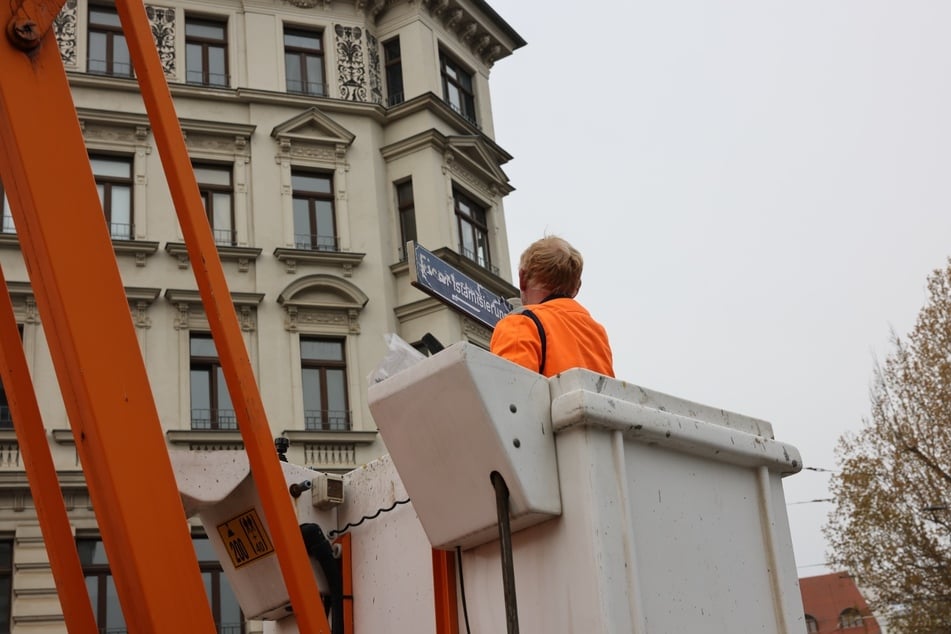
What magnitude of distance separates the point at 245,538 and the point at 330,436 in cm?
1613

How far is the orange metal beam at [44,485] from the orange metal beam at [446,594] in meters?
0.86

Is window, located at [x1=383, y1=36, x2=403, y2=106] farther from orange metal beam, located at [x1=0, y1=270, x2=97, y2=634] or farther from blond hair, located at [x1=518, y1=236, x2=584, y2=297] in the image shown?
orange metal beam, located at [x1=0, y1=270, x2=97, y2=634]

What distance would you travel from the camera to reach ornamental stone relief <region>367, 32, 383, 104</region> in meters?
Answer: 23.4

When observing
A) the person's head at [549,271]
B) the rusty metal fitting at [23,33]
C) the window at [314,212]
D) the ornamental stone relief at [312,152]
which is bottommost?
the person's head at [549,271]

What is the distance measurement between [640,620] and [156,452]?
108 cm

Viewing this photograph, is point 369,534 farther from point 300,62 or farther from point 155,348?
point 300,62

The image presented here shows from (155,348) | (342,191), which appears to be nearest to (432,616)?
(155,348)

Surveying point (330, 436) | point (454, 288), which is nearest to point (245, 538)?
point (454, 288)

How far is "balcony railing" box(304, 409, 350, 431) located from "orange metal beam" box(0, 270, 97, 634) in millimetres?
16906

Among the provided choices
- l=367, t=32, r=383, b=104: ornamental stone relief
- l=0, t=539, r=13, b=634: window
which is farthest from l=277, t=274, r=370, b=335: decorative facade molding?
l=0, t=539, r=13, b=634: window

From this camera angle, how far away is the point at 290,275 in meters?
21.0

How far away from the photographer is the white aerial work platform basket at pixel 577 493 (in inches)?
94.3

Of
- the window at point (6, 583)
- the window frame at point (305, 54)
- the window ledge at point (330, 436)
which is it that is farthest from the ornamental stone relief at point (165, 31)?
the window at point (6, 583)

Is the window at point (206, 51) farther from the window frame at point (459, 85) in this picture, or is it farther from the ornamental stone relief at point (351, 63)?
the window frame at point (459, 85)
